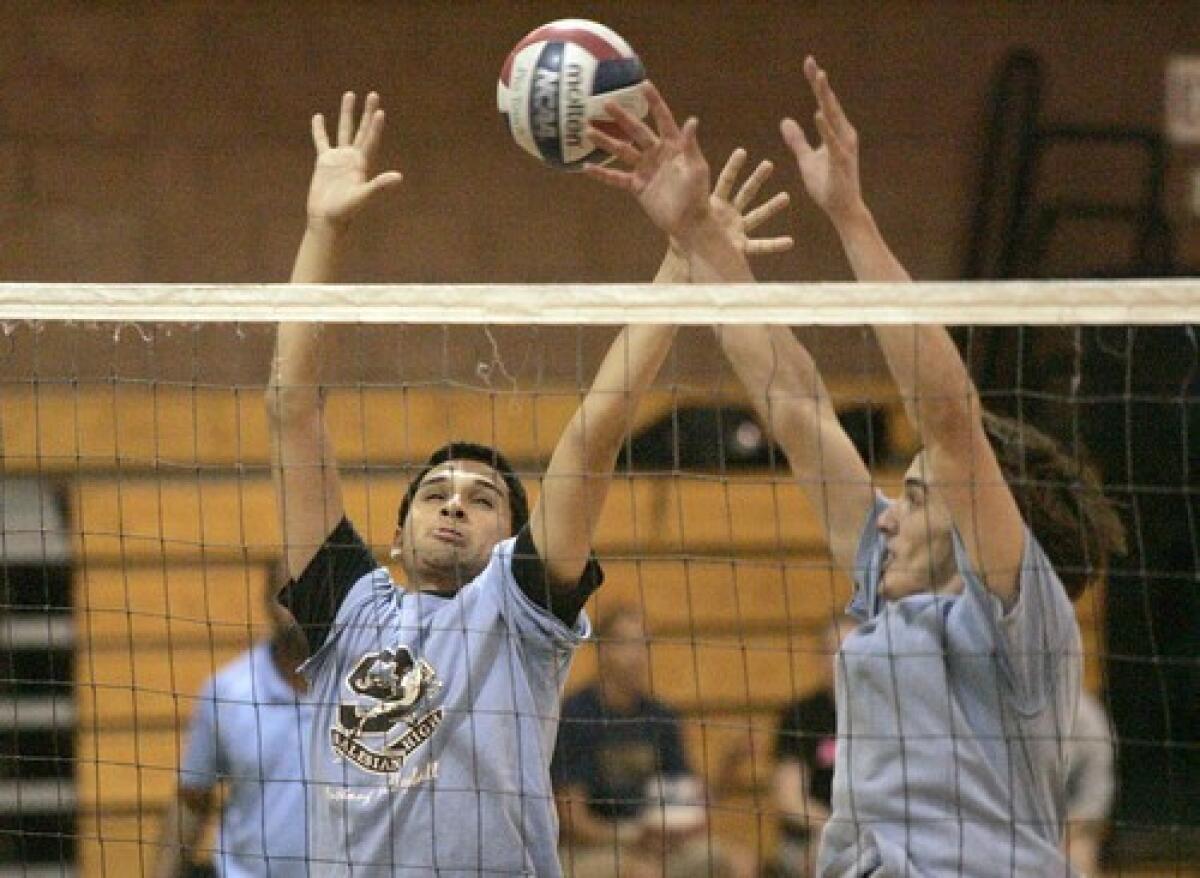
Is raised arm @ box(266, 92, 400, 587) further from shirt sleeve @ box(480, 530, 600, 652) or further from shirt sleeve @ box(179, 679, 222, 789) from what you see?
shirt sleeve @ box(179, 679, 222, 789)

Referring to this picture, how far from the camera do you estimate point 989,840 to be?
3.51 m

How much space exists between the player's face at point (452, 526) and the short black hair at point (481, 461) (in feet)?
0.11

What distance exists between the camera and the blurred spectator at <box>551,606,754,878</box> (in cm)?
700

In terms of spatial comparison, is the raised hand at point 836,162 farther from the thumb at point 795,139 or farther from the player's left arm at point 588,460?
the player's left arm at point 588,460

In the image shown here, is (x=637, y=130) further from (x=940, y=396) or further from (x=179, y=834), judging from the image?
(x=179, y=834)

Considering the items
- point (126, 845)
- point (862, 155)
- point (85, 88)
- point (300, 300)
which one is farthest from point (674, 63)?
point (300, 300)

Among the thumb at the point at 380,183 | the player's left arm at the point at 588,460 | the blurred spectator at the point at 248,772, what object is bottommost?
the blurred spectator at the point at 248,772

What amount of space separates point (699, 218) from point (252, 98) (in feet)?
15.4

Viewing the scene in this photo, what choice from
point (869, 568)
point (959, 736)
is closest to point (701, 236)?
point (869, 568)

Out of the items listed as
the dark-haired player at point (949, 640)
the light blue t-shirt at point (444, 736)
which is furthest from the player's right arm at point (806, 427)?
the light blue t-shirt at point (444, 736)

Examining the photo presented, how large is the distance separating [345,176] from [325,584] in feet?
2.51

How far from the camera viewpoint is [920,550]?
3.69 meters

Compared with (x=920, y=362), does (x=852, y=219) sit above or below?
above

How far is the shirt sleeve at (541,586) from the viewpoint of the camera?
12.9 feet
